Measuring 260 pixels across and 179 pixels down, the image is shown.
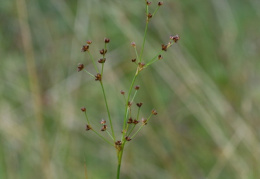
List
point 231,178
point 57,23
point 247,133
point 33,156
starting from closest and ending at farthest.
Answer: point 247,133
point 33,156
point 231,178
point 57,23

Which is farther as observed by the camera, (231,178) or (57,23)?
(57,23)

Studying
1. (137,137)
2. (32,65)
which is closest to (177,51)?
(137,137)

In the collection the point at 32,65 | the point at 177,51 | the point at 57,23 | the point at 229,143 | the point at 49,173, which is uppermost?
the point at 57,23

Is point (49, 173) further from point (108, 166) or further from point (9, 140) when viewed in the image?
point (108, 166)

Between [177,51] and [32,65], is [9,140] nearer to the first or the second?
[32,65]

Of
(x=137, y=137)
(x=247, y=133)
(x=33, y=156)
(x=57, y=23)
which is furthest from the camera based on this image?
(x=57, y=23)

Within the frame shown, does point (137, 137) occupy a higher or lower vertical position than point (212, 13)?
lower

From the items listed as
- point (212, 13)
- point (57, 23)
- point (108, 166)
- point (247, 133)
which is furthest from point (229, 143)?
point (57, 23)
